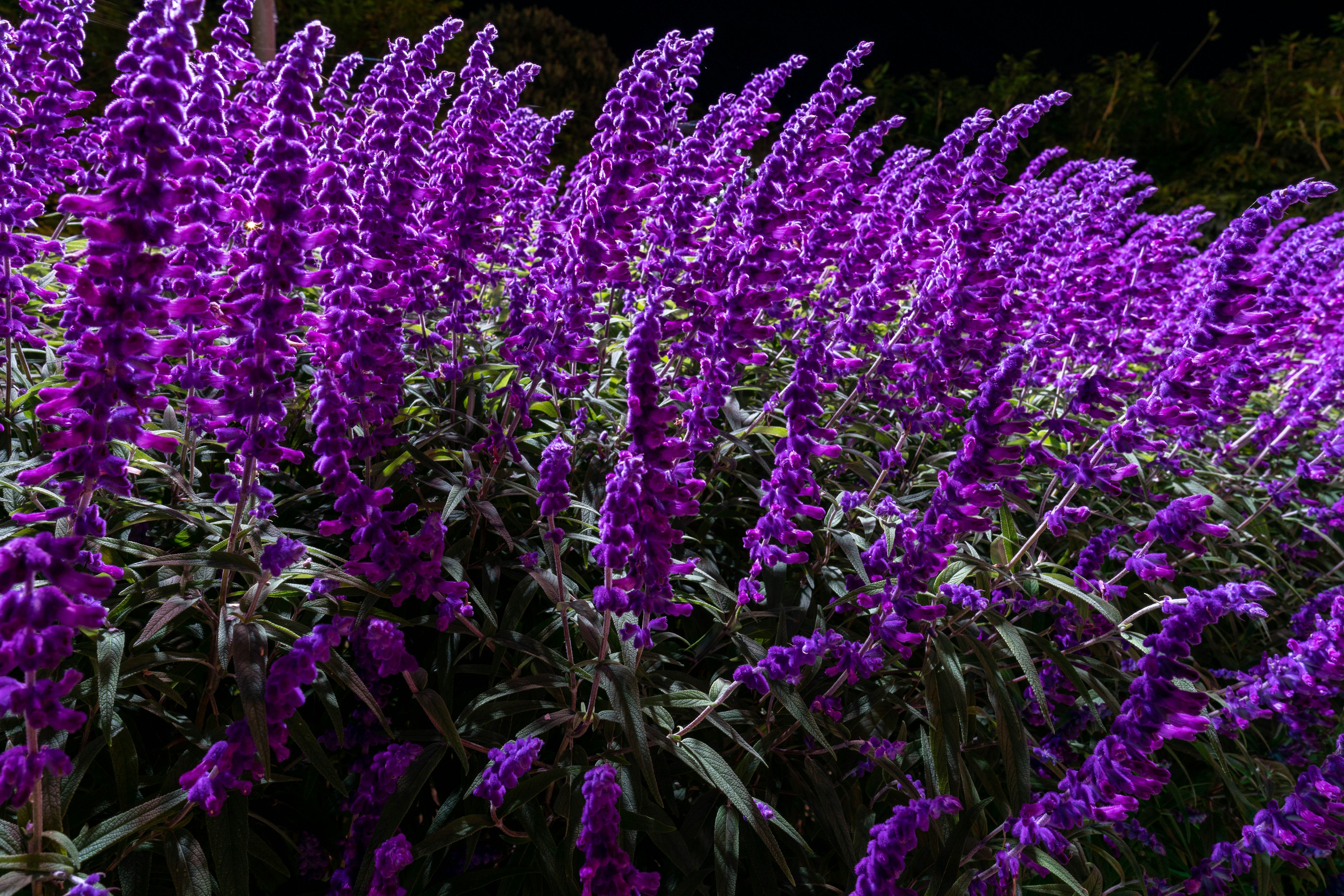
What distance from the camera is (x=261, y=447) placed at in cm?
165

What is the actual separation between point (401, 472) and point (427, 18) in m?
12.9

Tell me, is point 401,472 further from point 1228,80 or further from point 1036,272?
point 1228,80

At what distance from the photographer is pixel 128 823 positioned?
64.4 inches

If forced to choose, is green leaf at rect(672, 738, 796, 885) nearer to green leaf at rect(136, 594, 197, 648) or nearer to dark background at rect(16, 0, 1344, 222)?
green leaf at rect(136, 594, 197, 648)

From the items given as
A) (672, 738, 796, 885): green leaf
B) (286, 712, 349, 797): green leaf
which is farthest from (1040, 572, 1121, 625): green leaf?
(286, 712, 349, 797): green leaf

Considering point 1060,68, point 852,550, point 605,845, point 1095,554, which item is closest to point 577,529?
point 852,550

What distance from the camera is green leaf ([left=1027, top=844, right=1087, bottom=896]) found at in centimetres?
198

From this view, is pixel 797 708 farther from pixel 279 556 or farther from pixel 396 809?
pixel 279 556

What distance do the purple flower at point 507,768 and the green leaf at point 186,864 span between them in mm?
554

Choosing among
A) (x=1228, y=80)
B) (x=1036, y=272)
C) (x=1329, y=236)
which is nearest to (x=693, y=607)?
(x=1036, y=272)

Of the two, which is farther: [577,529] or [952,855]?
[577,529]

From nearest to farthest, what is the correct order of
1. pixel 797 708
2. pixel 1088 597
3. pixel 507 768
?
pixel 507 768 < pixel 797 708 < pixel 1088 597

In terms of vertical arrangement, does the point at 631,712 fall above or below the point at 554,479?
below

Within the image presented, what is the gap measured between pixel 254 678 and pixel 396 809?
44 cm
